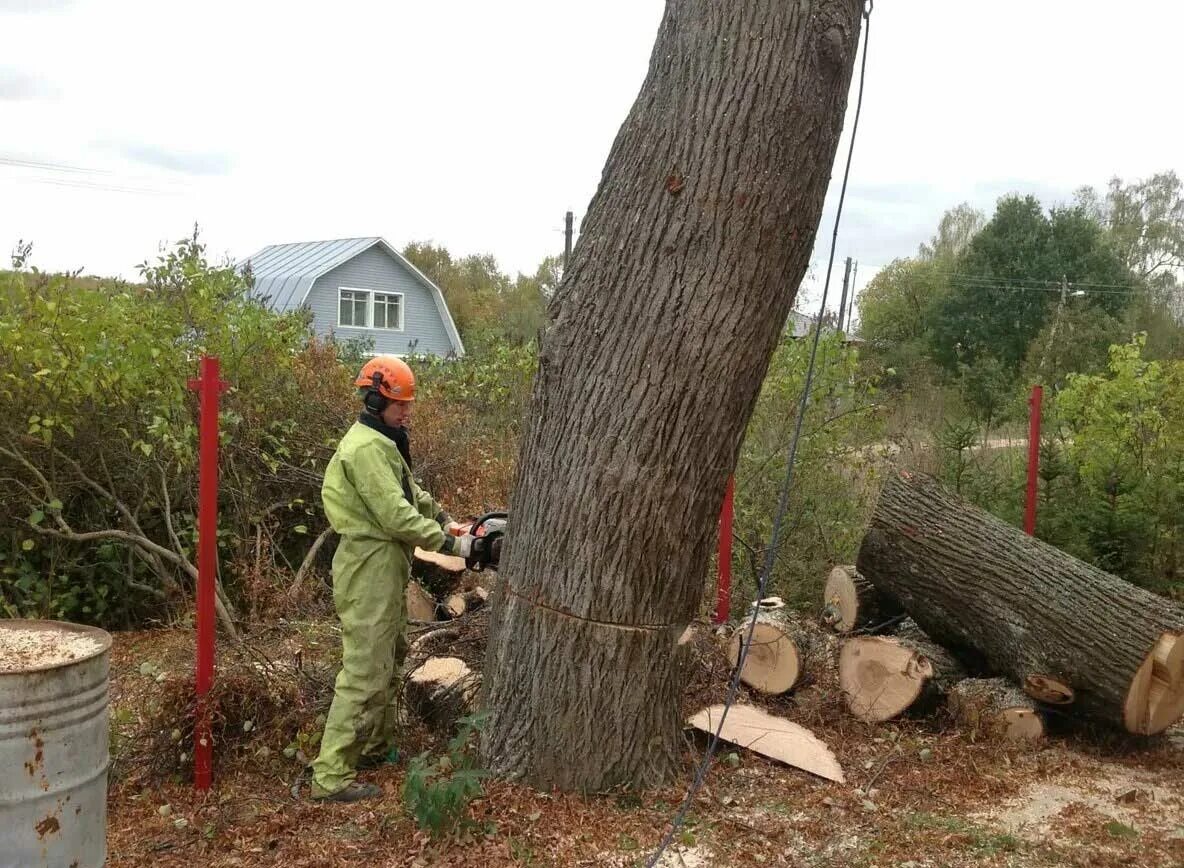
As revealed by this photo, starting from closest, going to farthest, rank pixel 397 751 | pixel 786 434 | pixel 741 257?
pixel 741 257 → pixel 397 751 → pixel 786 434

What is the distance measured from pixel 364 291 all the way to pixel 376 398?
108 feet

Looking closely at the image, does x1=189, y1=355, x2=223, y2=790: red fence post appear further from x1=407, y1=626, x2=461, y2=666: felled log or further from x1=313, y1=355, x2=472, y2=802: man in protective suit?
x1=407, y1=626, x2=461, y2=666: felled log

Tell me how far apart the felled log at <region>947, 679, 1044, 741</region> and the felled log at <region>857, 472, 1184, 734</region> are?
0.09 metres

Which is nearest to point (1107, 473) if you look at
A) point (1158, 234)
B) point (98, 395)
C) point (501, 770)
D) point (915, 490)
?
point (915, 490)

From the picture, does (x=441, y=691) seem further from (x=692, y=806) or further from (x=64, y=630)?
(x=64, y=630)

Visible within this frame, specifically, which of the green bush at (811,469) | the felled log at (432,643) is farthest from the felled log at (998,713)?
the felled log at (432,643)

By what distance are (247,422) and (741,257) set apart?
4.79 meters

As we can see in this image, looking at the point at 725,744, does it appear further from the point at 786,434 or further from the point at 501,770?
the point at 786,434

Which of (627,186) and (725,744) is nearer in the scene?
(627,186)

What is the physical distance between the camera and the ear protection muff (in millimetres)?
4402

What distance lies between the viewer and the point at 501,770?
412 cm

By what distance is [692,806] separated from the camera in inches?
161

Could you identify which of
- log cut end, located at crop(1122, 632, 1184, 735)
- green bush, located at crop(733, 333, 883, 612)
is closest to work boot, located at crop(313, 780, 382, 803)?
log cut end, located at crop(1122, 632, 1184, 735)

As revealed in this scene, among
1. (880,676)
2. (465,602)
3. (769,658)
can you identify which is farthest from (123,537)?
(880,676)
